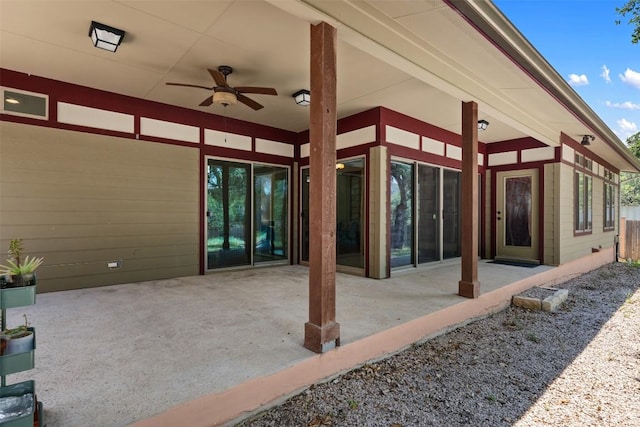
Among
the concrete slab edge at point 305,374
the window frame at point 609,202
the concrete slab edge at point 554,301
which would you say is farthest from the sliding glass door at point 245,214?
the window frame at point 609,202

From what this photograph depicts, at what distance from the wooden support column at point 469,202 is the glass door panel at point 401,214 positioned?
141 centimetres

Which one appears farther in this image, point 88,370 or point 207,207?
point 207,207

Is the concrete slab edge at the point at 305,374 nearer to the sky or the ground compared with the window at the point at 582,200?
nearer to the ground

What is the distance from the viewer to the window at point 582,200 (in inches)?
278

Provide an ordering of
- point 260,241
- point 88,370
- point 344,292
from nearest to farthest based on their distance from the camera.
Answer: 1. point 88,370
2. point 344,292
3. point 260,241

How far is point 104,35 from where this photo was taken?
2.88 meters

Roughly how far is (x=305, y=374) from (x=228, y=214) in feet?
12.2

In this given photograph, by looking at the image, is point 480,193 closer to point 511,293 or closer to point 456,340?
point 511,293

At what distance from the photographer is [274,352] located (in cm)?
227

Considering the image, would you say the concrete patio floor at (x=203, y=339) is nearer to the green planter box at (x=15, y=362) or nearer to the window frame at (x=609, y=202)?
the green planter box at (x=15, y=362)

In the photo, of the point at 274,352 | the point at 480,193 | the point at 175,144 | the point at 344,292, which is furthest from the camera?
the point at 480,193

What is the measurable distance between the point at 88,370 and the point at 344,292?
2.63m

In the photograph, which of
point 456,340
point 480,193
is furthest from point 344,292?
point 480,193

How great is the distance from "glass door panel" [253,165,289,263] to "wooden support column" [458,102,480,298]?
332 centimetres
